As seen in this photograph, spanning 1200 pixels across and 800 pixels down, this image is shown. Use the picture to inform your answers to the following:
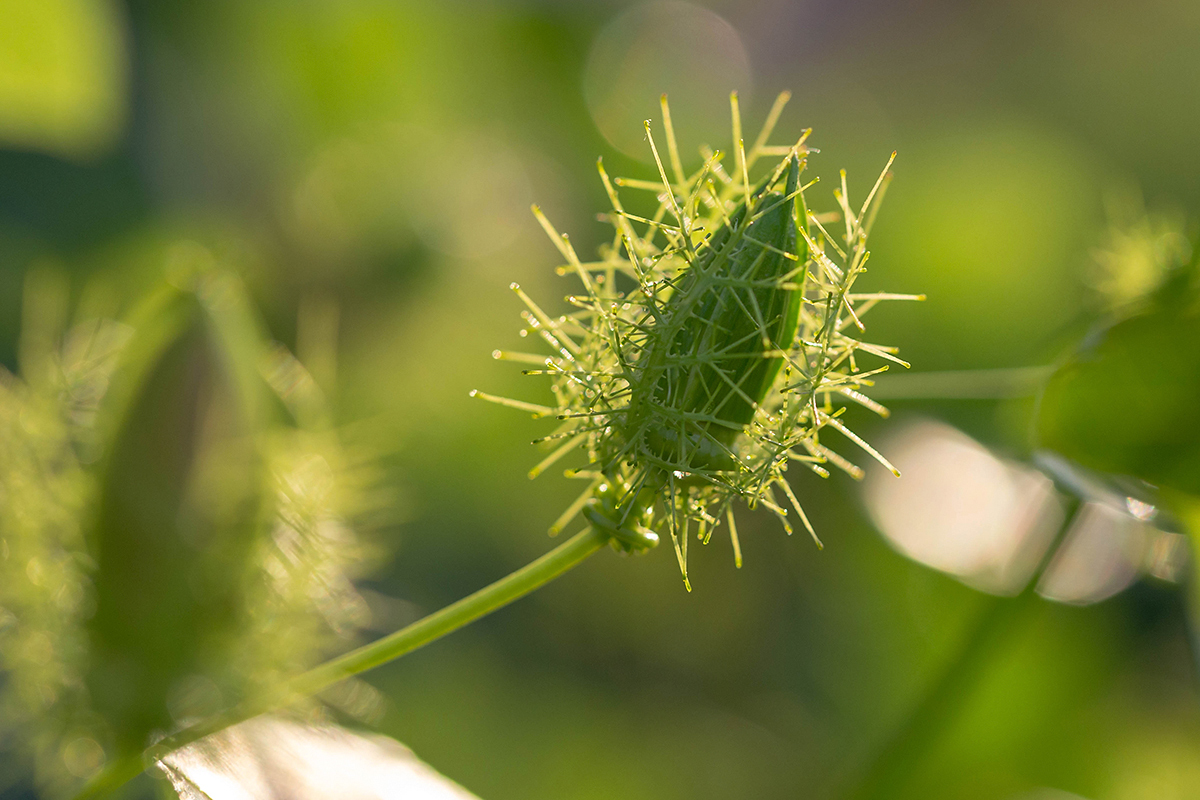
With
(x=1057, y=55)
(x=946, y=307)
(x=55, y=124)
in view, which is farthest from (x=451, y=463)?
(x=1057, y=55)

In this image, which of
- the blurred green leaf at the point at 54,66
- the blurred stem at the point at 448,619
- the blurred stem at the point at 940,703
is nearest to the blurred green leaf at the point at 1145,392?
the blurred stem at the point at 940,703

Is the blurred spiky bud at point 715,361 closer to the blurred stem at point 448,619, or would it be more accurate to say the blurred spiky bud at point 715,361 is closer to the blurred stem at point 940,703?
the blurred stem at point 448,619

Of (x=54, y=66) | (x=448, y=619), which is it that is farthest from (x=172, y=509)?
(x=54, y=66)

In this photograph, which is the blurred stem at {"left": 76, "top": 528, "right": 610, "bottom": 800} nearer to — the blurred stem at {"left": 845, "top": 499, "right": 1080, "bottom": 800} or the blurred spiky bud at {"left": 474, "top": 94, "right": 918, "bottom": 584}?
the blurred spiky bud at {"left": 474, "top": 94, "right": 918, "bottom": 584}

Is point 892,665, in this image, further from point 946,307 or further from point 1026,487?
point 946,307

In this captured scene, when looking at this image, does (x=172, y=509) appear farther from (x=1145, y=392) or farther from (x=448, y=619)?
(x=1145, y=392)

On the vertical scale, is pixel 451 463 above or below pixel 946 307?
below
